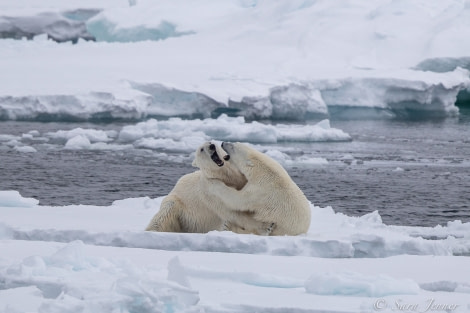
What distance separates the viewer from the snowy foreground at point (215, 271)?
10.8ft

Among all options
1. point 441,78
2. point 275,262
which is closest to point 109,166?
point 275,262

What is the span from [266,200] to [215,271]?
1588 millimetres

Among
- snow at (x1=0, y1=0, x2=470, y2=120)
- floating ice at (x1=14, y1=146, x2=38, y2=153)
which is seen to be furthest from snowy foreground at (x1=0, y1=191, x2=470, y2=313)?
snow at (x1=0, y1=0, x2=470, y2=120)

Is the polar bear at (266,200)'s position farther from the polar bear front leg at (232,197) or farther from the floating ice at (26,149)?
the floating ice at (26,149)

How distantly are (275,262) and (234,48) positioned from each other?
21.7 meters

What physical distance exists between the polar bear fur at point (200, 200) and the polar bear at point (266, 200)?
70 mm

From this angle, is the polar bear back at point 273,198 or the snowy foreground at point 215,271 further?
the polar bear back at point 273,198

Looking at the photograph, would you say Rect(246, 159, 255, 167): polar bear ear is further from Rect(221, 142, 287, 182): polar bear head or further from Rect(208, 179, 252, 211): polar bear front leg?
Rect(208, 179, 252, 211): polar bear front leg

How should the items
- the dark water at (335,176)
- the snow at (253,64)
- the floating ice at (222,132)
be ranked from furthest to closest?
the snow at (253,64) → the floating ice at (222,132) → the dark water at (335,176)

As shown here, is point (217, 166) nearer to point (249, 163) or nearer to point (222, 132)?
point (249, 163)

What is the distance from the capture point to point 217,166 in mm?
5531

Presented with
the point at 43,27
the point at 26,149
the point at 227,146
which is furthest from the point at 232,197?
the point at 43,27

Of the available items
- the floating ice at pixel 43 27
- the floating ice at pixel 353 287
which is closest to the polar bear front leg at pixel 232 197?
the floating ice at pixel 353 287

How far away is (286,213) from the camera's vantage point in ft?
17.8
